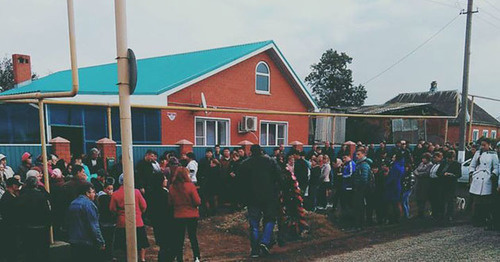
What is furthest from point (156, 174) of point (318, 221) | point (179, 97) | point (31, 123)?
point (179, 97)

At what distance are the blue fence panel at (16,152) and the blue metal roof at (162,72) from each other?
6542 mm

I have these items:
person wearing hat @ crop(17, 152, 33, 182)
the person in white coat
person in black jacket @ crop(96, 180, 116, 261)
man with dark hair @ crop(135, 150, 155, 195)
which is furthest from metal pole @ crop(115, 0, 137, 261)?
the person in white coat

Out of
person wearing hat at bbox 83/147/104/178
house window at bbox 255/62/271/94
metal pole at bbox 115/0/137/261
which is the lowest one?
person wearing hat at bbox 83/147/104/178

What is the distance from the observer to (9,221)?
5207 mm

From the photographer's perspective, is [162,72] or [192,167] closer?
[192,167]

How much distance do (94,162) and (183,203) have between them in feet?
11.0

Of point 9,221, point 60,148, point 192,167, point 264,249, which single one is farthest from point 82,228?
point 192,167

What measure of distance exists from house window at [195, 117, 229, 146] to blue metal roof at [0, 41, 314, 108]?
2.11m

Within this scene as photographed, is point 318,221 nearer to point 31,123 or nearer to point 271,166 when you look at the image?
point 271,166

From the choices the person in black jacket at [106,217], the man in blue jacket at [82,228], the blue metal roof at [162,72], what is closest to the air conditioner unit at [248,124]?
the blue metal roof at [162,72]

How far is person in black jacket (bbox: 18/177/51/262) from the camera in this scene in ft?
16.8

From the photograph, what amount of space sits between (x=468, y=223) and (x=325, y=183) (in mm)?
3427

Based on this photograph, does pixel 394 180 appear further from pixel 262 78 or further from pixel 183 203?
pixel 262 78

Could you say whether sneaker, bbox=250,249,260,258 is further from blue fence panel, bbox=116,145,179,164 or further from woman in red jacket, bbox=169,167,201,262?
blue fence panel, bbox=116,145,179,164
